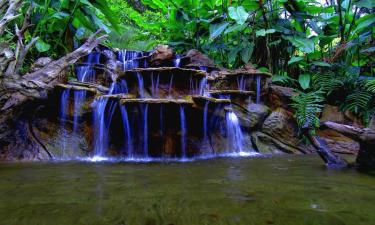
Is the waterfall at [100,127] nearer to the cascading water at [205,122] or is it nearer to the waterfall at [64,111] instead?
the waterfall at [64,111]

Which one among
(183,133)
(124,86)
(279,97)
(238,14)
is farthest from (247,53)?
(183,133)

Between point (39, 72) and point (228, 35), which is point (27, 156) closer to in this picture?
point (39, 72)

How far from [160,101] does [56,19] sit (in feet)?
12.6

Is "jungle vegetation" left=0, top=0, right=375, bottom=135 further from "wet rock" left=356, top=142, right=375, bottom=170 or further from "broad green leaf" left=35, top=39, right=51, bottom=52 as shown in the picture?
"wet rock" left=356, top=142, right=375, bottom=170

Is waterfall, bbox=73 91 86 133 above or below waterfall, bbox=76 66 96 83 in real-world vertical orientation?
below

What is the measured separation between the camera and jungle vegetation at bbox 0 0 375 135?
22.3 ft

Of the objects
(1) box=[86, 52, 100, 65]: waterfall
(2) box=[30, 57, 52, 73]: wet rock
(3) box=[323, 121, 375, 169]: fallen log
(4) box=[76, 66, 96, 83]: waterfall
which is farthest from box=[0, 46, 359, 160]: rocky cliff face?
(3) box=[323, 121, 375, 169]: fallen log

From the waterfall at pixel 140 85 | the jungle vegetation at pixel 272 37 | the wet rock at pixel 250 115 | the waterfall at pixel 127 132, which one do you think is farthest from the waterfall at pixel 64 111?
the wet rock at pixel 250 115

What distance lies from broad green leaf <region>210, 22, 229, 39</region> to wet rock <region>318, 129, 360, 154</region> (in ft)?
11.7

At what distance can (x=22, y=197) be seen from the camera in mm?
2174

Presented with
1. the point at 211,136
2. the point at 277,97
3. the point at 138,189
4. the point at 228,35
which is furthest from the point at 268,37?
A: the point at 138,189

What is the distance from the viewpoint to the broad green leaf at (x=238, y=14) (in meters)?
7.16

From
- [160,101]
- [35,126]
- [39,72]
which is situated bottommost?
[35,126]

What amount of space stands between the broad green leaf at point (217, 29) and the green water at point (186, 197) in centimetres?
529
